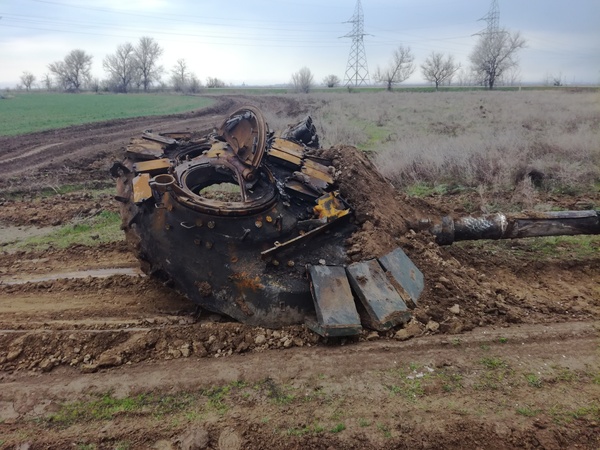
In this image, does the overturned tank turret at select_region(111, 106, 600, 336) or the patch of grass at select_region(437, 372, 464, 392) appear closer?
the patch of grass at select_region(437, 372, 464, 392)

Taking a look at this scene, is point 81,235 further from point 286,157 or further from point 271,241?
point 271,241

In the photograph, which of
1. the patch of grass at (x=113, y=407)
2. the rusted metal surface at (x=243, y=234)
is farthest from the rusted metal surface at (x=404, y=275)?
the patch of grass at (x=113, y=407)

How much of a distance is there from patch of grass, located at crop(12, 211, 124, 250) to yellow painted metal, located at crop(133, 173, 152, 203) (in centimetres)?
251

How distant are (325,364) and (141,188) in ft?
9.83

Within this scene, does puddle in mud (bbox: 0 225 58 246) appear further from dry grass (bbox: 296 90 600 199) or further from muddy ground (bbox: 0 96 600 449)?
dry grass (bbox: 296 90 600 199)

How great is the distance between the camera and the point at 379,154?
12.1 meters

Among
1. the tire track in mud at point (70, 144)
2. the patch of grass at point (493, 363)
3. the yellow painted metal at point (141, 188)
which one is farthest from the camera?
the tire track in mud at point (70, 144)

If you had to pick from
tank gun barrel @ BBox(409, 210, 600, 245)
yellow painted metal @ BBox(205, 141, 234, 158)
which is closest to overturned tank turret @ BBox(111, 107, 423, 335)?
yellow painted metal @ BBox(205, 141, 234, 158)

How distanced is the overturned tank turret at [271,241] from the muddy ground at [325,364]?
8.3 inches

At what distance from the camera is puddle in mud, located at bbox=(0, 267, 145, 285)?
6.23 metres

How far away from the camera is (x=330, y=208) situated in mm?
5402

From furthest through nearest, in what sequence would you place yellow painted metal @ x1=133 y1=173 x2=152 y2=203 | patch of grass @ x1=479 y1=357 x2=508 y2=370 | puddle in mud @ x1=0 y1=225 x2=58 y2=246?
puddle in mud @ x1=0 y1=225 x2=58 y2=246 → yellow painted metal @ x1=133 y1=173 x2=152 y2=203 → patch of grass @ x1=479 y1=357 x2=508 y2=370

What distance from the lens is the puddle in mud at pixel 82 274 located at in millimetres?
6234

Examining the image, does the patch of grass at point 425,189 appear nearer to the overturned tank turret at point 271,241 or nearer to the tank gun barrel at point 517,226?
the tank gun barrel at point 517,226
